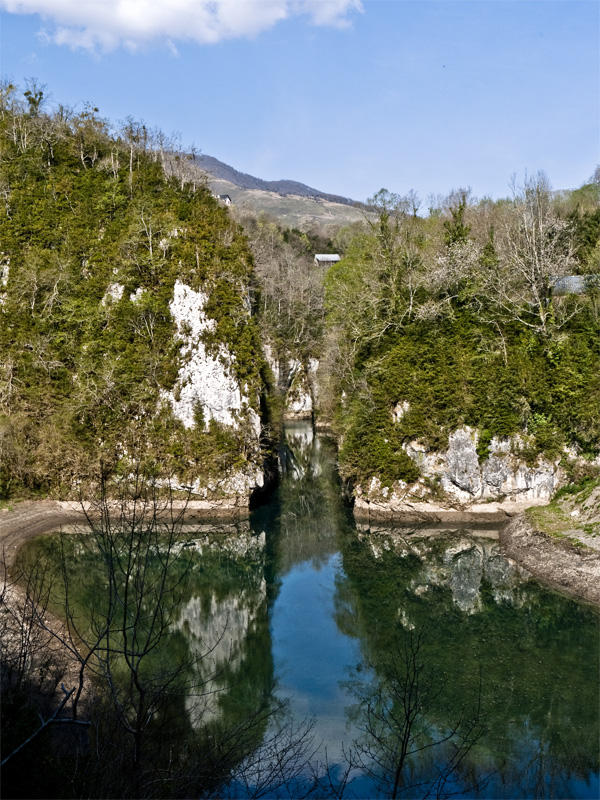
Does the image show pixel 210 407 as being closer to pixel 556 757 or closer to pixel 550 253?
pixel 550 253

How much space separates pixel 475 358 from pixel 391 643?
62.5 ft

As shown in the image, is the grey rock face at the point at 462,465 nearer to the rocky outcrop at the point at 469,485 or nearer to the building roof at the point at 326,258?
the rocky outcrop at the point at 469,485

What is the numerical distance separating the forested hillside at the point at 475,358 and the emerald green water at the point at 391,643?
503 centimetres

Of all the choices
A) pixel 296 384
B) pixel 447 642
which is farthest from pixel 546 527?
pixel 296 384

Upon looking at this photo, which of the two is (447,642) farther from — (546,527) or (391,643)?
(546,527)

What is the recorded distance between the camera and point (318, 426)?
62.8 metres

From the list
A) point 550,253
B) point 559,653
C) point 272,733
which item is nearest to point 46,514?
point 272,733

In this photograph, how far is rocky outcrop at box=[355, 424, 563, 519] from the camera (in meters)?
33.1

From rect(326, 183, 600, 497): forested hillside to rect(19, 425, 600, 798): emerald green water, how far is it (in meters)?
5.03

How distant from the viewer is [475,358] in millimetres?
A: 34875

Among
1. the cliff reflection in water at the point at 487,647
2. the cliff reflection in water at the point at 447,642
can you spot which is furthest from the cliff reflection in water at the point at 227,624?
the cliff reflection in water at the point at 487,647

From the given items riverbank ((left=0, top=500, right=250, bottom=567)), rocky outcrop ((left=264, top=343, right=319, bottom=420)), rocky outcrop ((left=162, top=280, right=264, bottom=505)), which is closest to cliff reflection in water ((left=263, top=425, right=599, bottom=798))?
riverbank ((left=0, top=500, right=250, bottom=567))

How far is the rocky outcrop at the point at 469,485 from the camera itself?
33.1 meters

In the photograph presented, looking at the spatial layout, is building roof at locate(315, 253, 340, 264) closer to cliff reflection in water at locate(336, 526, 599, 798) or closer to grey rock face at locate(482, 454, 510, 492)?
grey rock face at locate(482, 454, 510, 492)
